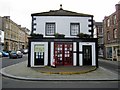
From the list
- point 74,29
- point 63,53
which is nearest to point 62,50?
point 63,53

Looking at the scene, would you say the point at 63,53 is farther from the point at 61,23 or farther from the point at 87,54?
the point at 61,23

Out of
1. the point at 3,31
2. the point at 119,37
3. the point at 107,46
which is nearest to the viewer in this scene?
the point at 119,37

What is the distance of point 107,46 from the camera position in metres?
40.3

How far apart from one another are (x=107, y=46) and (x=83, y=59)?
68.0 feet

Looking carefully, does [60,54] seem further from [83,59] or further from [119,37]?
[119,37]

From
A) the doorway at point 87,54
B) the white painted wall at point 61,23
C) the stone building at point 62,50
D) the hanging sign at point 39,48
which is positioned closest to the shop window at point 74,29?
the white painted wall at point 61,23

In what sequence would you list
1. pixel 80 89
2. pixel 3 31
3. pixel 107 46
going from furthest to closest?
1. pixel 3 31
2. pixel 107 46
3. pixel 80 89

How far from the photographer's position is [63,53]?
2095cm

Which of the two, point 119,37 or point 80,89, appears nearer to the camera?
point 80,89

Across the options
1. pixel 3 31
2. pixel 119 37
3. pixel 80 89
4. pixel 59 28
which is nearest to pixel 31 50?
pixel 59 28

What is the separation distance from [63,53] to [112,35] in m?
18.5

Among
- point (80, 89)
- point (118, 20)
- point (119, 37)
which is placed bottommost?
point (80, 89)

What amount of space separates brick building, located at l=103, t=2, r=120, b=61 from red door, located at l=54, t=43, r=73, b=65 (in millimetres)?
15149

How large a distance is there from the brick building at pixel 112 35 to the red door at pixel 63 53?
49.7 feet
